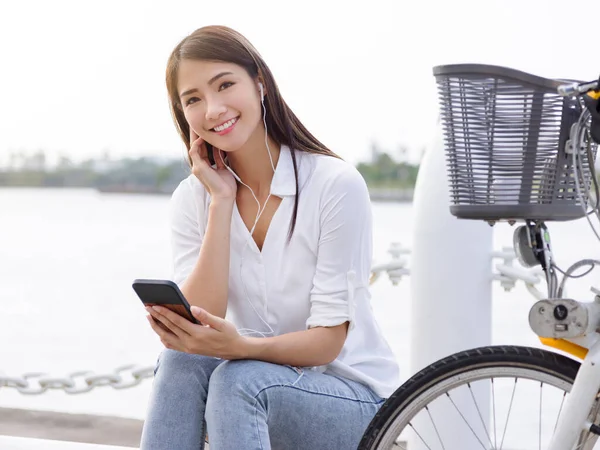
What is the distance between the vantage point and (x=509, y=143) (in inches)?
42.1

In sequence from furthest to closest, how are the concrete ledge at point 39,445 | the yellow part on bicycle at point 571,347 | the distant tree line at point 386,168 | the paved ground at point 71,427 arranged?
the paved ground at point 71,427 → the distant tree line at point 386,168 → the concrete ledge at point 39,445 → the yellow part on bicycle at point 571,347

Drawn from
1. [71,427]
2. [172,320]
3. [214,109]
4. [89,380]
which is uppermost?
[214,109]

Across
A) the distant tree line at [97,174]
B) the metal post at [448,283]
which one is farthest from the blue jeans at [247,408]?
the distant tree line at [97,174]

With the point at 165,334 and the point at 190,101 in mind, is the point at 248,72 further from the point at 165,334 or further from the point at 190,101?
the point at 165,334

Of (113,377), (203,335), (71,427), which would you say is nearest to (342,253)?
(203,335)

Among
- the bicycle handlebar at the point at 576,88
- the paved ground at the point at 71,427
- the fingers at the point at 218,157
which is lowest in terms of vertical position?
the paved ground at the point at 71,427

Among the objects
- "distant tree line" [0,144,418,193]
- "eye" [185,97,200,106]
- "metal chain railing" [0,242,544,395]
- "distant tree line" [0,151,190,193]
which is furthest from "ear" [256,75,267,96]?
"distant tree line" [0,151,190,193]

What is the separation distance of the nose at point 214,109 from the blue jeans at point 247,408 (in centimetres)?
40

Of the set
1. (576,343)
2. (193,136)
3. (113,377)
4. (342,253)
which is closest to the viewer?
(576,343)

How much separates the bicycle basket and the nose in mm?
505

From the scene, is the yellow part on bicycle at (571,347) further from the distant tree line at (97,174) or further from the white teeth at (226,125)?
the distant tree line at (97,174)

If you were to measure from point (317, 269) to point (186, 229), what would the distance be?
28 centimetres

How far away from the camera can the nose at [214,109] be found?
1493mm

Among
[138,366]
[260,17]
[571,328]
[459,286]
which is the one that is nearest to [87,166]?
[260,17]
